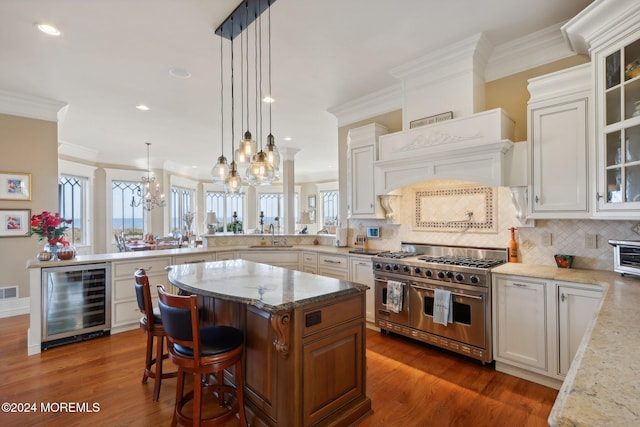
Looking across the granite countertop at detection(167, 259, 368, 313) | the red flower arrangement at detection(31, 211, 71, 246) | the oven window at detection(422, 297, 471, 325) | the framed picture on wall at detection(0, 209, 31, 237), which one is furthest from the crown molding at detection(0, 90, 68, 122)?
the oven window at detection(422, 297, 471, 325)

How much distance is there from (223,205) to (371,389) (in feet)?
34.9

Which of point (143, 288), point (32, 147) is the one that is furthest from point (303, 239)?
point (32, 147)

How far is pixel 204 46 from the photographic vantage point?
3014mm

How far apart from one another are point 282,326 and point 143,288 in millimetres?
1212

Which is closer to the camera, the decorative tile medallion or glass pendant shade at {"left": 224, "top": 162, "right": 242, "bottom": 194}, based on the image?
glass pendant shade at {"left": 224, "top": 162, "right": 242, "bottom": 194}

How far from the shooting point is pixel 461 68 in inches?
126

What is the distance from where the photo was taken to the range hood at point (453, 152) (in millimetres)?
2883

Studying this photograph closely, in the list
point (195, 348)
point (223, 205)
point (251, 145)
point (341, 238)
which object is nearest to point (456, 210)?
point (341, 238)

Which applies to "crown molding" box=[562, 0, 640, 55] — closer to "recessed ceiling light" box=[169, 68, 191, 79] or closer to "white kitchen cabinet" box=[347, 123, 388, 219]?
"white kitchen cabinet" box=[347, 123, 388, 219]

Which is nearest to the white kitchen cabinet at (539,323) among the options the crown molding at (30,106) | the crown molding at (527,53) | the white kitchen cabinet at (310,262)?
the crown molding at (527,53)

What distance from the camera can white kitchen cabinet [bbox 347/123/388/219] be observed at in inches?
163

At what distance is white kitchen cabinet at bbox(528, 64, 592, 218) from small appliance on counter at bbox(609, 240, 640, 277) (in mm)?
331

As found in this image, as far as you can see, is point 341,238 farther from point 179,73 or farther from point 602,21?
point 602,21

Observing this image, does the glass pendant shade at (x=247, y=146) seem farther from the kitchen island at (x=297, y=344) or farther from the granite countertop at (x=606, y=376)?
the granite countertop at (x=606, y=376)
